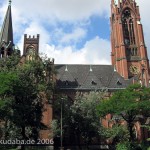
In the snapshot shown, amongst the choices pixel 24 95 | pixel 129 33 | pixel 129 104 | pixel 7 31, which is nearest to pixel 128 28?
pixel 129 33

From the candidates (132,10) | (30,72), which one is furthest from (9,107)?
(132,10)

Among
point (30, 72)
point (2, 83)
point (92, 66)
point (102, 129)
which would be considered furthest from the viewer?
point (92, 66)

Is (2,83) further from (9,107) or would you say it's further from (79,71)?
(79,71)

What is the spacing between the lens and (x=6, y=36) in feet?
188

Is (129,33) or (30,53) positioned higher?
(129,33)

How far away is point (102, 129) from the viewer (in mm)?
44969

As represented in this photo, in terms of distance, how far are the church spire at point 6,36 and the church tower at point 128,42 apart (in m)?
24.9

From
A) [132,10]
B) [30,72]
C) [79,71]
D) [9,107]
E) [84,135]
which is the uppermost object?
[132,10]

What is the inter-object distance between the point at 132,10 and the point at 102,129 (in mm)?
37885

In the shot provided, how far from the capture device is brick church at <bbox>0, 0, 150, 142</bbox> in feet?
188

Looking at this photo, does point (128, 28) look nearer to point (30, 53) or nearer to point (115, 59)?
point (115, 59)

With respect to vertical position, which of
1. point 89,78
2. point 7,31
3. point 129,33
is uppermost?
point 129,33

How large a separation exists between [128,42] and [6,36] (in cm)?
2901

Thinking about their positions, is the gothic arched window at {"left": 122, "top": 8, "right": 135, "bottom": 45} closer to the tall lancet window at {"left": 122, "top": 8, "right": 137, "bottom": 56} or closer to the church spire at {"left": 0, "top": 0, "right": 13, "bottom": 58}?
the tall lancet window at {"left": 122, "top": 8, "right": 137, "bottom": 56}
